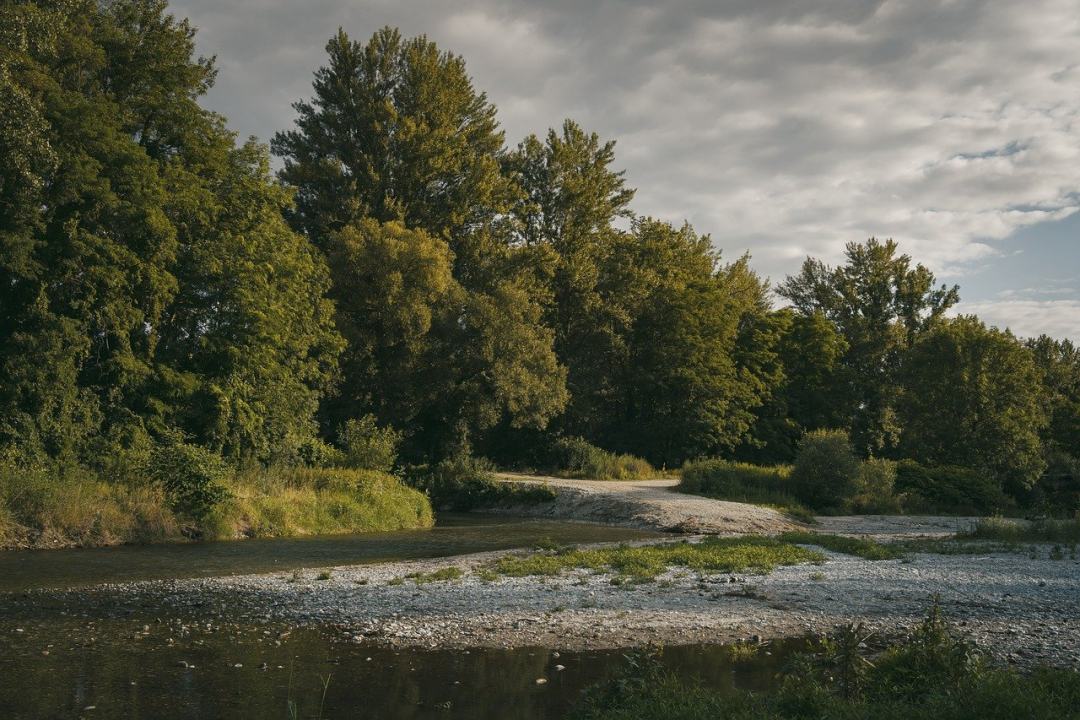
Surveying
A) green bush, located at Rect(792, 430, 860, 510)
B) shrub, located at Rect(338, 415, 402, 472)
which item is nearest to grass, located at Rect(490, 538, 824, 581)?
shrub, located at Rect(338, 415, 402, 472)

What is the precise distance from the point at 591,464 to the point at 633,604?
111 feet

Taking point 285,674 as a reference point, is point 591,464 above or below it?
above

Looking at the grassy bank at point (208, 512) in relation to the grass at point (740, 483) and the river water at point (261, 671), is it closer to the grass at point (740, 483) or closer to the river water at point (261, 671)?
the river water at point (261, 671)

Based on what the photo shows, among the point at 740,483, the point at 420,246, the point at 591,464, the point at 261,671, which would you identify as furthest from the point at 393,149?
the point at 261,671

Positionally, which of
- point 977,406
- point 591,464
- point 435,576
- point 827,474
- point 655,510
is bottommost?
point 655,510

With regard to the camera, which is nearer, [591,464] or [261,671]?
[261,671]

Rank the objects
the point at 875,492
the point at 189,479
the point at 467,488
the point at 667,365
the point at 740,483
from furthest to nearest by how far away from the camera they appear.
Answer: the point at 667,365 → the point at 740,483 → the point at 467,488 → the point at 875,492 → the point at 189,479

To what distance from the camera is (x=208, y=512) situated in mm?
24750

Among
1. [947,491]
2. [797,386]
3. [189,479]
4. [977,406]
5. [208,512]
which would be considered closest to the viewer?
[208,512]

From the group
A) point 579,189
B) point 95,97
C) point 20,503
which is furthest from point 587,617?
point 579,189

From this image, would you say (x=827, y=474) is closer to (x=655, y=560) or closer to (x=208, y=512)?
(x=655, y=560)

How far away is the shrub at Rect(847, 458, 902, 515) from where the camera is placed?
3816 centimetres

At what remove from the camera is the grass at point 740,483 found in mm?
37531

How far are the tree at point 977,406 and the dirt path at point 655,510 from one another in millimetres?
22490
